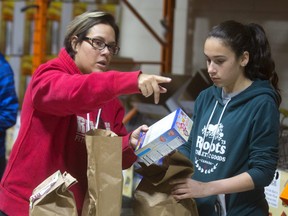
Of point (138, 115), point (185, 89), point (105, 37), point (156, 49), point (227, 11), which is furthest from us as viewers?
point (156, 49)

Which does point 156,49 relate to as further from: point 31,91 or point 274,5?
point 31,91

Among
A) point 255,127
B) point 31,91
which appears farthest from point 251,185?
point 31,91

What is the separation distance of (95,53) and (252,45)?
0.52 meters

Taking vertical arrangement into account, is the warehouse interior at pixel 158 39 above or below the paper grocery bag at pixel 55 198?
above

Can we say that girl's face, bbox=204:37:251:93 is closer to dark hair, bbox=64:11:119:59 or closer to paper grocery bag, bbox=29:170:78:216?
dark hair, bbox=64:11:119:59

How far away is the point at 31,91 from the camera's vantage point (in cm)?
194

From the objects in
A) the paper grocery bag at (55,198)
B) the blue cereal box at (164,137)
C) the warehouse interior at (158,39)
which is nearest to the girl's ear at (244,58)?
the blue cereal box at (164,137)

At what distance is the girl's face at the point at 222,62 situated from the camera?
2018mm

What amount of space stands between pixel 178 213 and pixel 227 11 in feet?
8.10

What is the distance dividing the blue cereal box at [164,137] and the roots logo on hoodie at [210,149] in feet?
0.84

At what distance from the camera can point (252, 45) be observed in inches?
82.0

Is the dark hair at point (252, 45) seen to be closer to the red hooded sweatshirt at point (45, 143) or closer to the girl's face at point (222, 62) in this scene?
the girl's face at point (222, 62)

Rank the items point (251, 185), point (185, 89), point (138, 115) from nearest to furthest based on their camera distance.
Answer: point (251, 185) → point (185, 89) → point (138, 115)

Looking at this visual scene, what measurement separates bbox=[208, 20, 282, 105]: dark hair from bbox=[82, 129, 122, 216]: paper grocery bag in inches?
21.7
